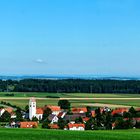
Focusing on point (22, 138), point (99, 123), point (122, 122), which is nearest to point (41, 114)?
point (99, 123)

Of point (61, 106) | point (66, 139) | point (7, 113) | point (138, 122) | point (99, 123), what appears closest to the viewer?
point (66, 139)

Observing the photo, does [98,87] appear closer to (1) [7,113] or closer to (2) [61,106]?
(2) [61,106]

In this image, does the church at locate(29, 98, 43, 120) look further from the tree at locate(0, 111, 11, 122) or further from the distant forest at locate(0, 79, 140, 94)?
the distant forest at locate(0, 79, 140, 94)

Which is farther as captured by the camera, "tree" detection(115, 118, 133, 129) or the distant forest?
the distant forest

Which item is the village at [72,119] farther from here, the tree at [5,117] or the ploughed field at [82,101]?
the ploughed field at [82,101]

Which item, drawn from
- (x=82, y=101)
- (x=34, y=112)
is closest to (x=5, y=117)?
(x=34, y=112)

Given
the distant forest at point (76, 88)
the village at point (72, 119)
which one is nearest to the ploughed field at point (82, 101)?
the village at point (72, 119)

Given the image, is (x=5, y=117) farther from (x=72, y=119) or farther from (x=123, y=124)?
(x=123, y=124)

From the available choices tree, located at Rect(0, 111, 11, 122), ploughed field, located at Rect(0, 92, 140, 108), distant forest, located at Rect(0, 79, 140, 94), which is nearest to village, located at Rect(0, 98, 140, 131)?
tree, located at Rect(0, 111, 11, 122)
